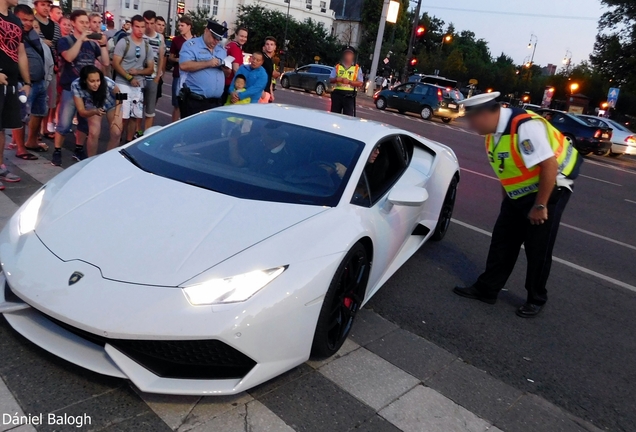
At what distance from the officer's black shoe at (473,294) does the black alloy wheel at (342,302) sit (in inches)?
52.5

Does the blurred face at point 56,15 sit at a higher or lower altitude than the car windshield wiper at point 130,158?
higher

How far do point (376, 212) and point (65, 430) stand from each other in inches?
81.8

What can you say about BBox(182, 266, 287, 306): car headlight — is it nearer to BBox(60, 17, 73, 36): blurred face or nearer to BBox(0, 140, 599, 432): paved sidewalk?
BBox(0, 140, 599, 432): paved sidewalk

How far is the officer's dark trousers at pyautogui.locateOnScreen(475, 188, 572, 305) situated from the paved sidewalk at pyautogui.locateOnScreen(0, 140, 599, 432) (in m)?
1.14

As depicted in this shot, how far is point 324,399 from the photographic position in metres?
2.70

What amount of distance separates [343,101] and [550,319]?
235 inches

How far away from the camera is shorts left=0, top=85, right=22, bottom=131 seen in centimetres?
525

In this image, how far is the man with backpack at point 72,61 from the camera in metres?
6.33

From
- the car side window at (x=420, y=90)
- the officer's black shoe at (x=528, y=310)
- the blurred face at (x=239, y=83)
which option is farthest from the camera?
the car side window at (x=420, y=90)

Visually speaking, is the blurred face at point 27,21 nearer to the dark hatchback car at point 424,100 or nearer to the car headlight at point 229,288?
the car headlight at point 229,288

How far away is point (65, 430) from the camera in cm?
224

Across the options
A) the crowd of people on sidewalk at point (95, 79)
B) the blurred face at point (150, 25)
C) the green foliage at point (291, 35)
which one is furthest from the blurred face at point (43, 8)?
the green foliage at point (291, 35)

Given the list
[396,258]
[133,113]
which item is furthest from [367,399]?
[133,113]

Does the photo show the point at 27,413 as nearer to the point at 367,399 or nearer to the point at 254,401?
the point at 254,401
